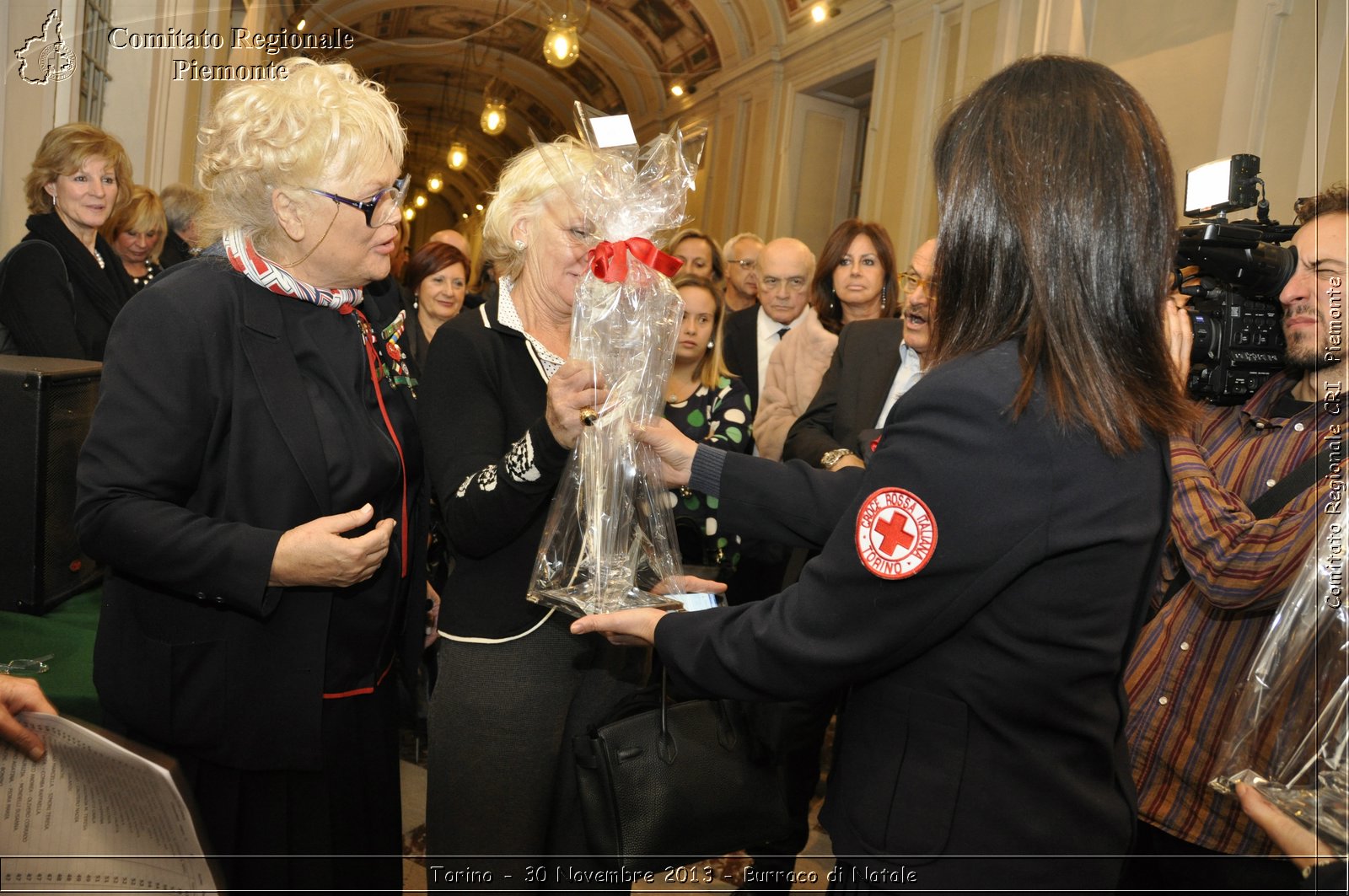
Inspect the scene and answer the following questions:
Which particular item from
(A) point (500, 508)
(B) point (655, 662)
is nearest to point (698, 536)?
(B) point (655, 662)

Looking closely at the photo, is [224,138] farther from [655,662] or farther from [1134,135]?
[1134,135]

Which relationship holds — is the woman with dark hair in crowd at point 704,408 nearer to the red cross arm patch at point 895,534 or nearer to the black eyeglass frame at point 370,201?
the black eyeglass frame at point 370,201

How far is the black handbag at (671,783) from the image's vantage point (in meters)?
1.93

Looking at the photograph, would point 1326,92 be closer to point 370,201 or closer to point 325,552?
point 370,201

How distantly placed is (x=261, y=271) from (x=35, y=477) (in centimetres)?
106

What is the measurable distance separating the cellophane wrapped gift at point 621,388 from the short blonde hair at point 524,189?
0.45ft

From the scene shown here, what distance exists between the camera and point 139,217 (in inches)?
193

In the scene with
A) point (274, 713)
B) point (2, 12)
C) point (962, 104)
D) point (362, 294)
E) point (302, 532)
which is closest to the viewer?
point (962, 104)

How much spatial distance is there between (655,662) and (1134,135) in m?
1.45


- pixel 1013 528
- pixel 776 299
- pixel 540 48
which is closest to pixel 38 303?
pixel 776 299

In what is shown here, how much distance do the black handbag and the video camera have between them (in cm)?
135

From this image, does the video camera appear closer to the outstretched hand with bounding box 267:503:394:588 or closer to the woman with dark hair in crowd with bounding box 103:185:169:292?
the outstretched hand with bounding box 267:503:394:588

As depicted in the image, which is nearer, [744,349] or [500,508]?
[500,508]

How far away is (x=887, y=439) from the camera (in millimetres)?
1271
